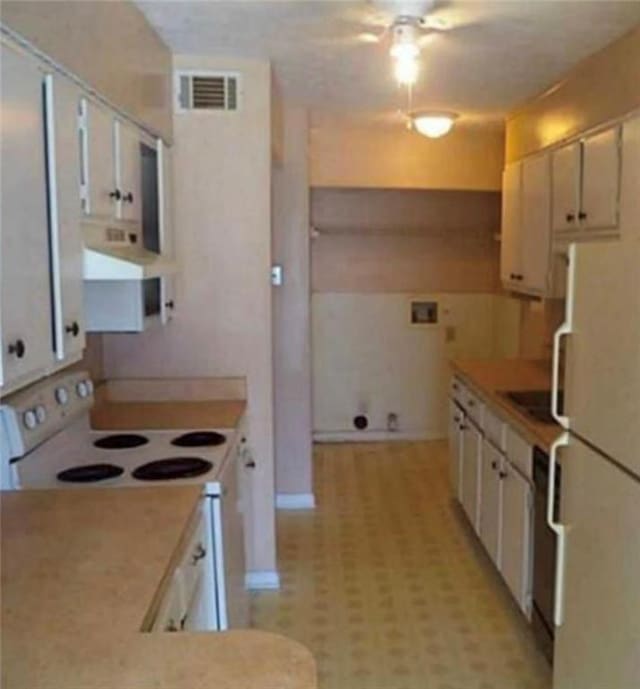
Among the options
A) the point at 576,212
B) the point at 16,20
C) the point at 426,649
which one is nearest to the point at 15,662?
the point at 16,20

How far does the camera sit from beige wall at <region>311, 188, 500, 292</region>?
20.5ft

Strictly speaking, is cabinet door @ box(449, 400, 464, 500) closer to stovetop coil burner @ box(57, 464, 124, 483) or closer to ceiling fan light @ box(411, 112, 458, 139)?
ceiling fan light @ box(411, 112, 458, 139)

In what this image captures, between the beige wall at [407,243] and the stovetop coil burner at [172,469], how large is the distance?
3861 millimetres

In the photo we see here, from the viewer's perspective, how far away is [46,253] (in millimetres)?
1735

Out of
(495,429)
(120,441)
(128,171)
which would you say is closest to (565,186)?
(495,429)

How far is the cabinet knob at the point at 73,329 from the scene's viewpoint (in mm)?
1857

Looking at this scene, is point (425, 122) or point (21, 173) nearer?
point (21, 173)

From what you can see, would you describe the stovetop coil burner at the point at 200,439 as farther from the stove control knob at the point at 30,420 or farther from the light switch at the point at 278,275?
the light switch at the point at 278,275

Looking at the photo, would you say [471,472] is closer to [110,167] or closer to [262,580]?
[262,580]

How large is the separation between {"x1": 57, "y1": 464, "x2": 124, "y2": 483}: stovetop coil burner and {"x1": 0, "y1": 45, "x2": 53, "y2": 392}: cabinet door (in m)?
0.72

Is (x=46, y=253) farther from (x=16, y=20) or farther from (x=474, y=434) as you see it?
(x=474, y=434)

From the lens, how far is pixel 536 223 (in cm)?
384

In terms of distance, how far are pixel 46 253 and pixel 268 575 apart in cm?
233

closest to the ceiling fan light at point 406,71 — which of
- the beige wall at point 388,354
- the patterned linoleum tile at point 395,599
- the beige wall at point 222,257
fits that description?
the beige wall at point 222,257
